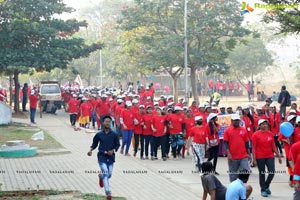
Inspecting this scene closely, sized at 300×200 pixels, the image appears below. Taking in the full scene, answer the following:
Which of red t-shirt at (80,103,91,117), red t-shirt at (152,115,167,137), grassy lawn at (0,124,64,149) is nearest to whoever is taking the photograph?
red t-shirt at (152,115,167,137)

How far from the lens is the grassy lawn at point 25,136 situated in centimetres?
2258

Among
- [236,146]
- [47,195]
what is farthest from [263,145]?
[47,195]

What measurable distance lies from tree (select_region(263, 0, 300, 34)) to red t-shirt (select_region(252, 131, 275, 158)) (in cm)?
570

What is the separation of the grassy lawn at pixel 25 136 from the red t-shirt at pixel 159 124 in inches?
178

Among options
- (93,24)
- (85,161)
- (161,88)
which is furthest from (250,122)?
(93,24)

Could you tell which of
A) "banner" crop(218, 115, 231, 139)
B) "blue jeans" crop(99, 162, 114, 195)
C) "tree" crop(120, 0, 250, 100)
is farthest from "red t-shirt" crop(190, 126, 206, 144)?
"tree" crop(120, 0, 250, 100)

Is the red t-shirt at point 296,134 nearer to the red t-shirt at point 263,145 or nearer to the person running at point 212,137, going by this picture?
the red t-shirt at point 263,145

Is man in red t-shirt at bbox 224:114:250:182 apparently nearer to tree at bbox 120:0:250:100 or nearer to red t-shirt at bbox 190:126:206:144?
red t-shirt at bbox 190:126:206:144

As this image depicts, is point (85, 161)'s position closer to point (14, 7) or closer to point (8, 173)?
point (8, 173)

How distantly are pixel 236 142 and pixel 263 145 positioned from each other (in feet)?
1.79

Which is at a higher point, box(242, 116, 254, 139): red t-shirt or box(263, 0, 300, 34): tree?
box(263, 0, 300, 34): tree

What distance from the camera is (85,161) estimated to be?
18.6 metres

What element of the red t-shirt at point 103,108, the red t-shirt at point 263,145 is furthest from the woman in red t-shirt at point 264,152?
the red t-shirt at point 103,108

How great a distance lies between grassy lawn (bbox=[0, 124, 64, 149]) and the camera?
22.6 meters
